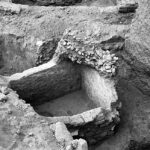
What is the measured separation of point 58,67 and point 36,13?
6.85 feet

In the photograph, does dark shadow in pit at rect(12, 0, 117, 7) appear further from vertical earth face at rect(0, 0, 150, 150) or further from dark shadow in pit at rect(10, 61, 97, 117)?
dark shadow in pit at rect(10, 61, 97, 117)

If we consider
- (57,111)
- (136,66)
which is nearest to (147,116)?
(136,66)

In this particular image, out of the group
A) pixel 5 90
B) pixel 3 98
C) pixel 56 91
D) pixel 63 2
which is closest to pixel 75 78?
pixel 56 91

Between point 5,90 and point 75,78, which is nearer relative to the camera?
point 5,90

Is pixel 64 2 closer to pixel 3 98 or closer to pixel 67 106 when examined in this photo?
pixel 67 106

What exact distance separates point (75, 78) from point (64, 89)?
0.33 m

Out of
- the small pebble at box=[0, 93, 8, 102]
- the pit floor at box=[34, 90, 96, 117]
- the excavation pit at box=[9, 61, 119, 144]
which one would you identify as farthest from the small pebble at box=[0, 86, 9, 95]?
the pit floor at box=[34, 90, 96, 117]

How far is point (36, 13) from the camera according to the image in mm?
7055

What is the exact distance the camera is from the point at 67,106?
5996 millimetres

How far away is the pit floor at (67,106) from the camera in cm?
590

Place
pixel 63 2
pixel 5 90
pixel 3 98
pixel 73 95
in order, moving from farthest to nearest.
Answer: pixel 63 2 < pixel 73 95 < pixel 5 90 < pixel 3 98

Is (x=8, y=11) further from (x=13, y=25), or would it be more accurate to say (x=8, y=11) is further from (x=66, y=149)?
(x=66, y=149)

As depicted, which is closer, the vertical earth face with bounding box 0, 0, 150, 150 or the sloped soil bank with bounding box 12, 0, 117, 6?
the vertical earth face with bounding box 0, 0, 150, 150

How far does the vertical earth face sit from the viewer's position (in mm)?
4434
